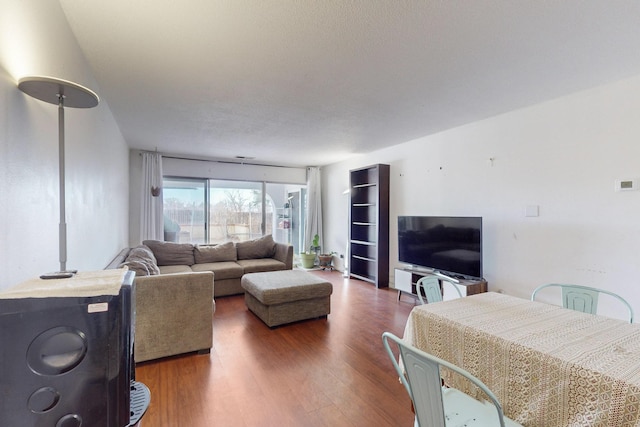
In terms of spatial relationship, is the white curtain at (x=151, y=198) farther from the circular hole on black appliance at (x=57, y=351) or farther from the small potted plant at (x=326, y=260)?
the circular hole on black appliance at (x=57, y=351)

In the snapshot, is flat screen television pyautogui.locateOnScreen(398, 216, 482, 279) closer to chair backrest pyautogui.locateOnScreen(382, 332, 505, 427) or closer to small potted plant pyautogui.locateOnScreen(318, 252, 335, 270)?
small potted plant pyautogui.locateOnScreen(318, 252, 335, 270)

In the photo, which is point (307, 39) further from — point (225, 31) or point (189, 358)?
point (189, 358)

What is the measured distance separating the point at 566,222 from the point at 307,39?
9.74ft

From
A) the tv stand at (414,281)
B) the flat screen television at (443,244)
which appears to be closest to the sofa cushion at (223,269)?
the tv stand at (414,281)

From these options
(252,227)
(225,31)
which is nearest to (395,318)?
(225,31)

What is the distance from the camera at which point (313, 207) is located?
22.7ft

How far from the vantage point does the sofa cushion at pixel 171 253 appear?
4.62m

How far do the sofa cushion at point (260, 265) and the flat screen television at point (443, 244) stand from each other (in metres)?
2.01

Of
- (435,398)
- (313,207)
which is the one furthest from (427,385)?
(313,207)

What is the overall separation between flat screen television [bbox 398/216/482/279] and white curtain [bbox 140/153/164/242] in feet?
14.4

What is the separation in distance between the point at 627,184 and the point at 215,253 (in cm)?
519

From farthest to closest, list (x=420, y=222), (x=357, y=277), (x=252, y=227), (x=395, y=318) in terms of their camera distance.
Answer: (x=252, y=227)
(x=357, y=277)
(x=420, y=222)
(x=395, y=318)

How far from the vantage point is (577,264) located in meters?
2.81

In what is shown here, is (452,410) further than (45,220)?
No
